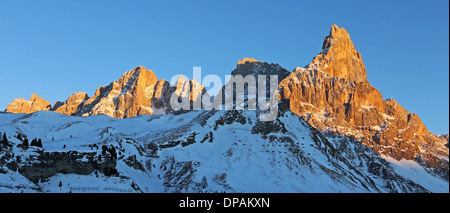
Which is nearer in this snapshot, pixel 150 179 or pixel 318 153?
pixel 150 179

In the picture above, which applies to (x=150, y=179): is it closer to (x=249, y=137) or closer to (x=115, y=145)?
(x=115, y=145)

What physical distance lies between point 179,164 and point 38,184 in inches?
2048

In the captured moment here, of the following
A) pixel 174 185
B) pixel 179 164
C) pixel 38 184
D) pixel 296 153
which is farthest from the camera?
pixel 296 153

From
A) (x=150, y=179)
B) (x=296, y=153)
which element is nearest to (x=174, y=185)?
(x=150, y=179)

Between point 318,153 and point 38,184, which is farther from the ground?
point 318,153
